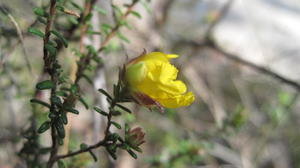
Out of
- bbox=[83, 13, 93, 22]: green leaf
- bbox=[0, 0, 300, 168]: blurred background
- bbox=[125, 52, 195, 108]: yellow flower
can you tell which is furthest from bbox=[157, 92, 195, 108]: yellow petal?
bbox=[83, 13, 93, 22]: green leaf

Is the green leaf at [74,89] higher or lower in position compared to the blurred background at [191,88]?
higher

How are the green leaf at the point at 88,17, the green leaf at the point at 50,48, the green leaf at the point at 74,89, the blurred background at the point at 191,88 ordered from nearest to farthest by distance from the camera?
1. the green leaf at the point at 50,48
2. the green leaf at the point at 74,89
3. the green leaf at the point at 88,17
4. the blurred background at the point at 191,88

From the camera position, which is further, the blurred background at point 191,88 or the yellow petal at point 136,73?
the blurred background at point 191,88

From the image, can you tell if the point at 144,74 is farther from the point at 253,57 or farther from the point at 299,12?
the point at 299,12

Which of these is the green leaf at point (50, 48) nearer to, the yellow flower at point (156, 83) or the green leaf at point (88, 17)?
the yellow flower at point (156, 83)

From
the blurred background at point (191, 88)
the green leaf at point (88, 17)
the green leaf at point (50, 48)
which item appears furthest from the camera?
the blurred background at point (191, 88)

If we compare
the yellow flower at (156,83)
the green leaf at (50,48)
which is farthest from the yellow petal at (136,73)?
the green leaf at (50,48)

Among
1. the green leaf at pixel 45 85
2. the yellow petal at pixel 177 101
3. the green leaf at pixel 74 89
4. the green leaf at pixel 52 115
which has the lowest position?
the green leaf at pixel 52 115

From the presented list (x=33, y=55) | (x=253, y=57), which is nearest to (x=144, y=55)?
(x=33, y=55)
